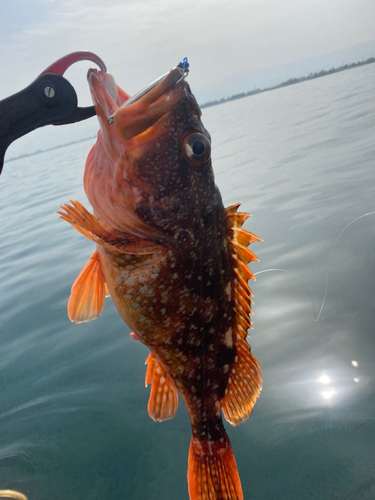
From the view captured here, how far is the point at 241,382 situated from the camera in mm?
2334

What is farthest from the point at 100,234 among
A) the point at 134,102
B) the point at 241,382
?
the point at 241,382

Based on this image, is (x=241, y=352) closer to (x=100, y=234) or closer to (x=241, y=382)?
(x=241, y=382)

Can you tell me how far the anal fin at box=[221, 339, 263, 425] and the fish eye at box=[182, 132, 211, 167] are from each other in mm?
1163

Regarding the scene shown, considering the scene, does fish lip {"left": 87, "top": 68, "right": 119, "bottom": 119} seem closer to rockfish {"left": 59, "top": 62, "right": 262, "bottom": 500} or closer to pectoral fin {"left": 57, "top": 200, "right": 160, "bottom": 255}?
rockfish {"left": 59, "top": 62, "right": 262, "bottom": 500}

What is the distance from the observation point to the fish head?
1.87m

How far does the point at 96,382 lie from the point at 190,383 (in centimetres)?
250

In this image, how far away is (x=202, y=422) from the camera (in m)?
2.31

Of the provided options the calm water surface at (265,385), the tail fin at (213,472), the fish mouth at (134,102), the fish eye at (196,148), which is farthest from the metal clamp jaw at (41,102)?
the calm water surface at (265,385)

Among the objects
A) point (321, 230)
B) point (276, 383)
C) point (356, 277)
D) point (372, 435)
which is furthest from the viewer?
point (321, 230)

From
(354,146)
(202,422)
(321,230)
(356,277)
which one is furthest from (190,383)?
(354,146)

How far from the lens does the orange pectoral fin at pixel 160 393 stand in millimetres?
2256

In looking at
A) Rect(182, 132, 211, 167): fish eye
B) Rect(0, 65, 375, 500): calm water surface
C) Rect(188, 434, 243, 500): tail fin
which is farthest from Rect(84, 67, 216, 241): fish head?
Rect(0, 65, 375, 500): calm water surface

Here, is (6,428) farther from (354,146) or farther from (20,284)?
(354,146)

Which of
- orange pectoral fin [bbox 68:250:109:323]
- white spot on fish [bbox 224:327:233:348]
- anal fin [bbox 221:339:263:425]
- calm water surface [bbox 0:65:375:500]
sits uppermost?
orange pectoral fin [bbox 68:250:109:323]
